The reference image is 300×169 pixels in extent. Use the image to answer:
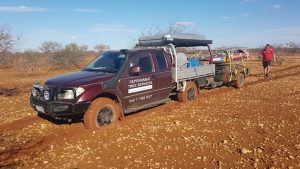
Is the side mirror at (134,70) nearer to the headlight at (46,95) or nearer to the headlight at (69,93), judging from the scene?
the headlight at (69,93)

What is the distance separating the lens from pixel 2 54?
14.5 metres

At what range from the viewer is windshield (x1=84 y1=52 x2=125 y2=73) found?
915 centimetres

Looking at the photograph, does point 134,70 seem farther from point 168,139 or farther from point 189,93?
point 189,93

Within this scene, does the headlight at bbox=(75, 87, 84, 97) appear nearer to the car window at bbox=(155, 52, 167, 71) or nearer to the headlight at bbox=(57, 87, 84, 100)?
the headlight at bbox=(57, 87, 84, 100)

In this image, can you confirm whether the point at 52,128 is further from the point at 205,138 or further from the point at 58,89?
the point at 205,138

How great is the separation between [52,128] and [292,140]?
5.74 meters

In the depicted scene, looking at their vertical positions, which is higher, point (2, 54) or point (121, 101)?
point (2, 54)

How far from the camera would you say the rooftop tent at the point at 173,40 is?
36.6ft

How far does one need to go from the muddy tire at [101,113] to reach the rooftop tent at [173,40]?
3.42 metres

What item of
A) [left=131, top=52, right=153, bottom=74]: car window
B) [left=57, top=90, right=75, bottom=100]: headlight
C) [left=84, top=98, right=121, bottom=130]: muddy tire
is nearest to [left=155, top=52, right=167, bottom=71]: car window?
[left=131, top=52, right=153, bottom=74]: car window

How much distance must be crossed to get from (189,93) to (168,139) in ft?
16.3

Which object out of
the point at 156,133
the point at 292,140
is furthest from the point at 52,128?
the point at 292,140

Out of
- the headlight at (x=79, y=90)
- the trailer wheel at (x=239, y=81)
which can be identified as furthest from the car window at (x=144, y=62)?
the trailer wheel at (x=239, y=81)

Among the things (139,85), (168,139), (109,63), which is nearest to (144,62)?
(139,85)
